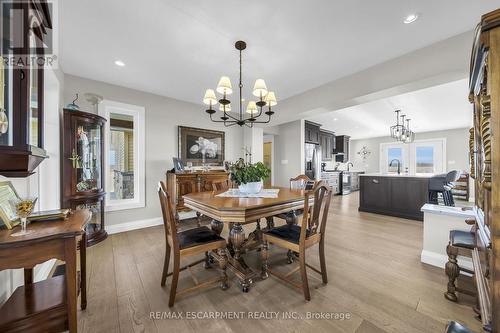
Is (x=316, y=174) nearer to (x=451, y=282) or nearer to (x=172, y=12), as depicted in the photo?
(x=451, y=282)

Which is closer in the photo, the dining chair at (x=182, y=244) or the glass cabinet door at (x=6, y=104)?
the glass cabinet door at (x=6, y=104)

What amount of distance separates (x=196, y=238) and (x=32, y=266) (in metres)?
1.00

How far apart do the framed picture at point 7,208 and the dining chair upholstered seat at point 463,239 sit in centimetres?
303

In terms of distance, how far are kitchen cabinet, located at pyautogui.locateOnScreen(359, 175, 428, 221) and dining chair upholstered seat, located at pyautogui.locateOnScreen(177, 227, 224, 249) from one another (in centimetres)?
419

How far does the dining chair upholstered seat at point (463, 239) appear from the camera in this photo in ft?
5.00

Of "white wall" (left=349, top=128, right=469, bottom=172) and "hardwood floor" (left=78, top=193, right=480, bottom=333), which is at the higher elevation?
"white wall" (left=349, top=128, right=469, bottom=172)

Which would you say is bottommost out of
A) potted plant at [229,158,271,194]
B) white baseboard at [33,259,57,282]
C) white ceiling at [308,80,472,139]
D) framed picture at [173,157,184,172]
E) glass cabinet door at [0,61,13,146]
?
white baseboard at [33,259,57,282]

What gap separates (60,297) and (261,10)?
2.53 metres

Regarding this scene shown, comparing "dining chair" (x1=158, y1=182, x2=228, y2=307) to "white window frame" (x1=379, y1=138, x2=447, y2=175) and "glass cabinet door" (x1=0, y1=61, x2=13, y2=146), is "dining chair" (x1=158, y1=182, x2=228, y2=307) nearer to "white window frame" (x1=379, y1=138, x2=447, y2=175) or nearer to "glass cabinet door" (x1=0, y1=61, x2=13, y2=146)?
"glass cabinet door" (x1=0, y1=61, x2=13, y2=146)

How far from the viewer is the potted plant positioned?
6.94 feet

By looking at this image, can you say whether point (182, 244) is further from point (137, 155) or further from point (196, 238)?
point (137, 155)

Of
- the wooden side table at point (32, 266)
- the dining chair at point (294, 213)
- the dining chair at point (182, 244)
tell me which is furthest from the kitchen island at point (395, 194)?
the wooden side table at point (32, 266)

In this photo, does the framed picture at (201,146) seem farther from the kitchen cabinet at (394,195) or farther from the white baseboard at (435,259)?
the white baseboard at (435,259)

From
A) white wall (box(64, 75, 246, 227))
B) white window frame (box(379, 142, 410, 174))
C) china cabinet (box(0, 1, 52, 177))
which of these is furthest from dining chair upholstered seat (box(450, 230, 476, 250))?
white window frame (box(379, 142, 410, 174))
